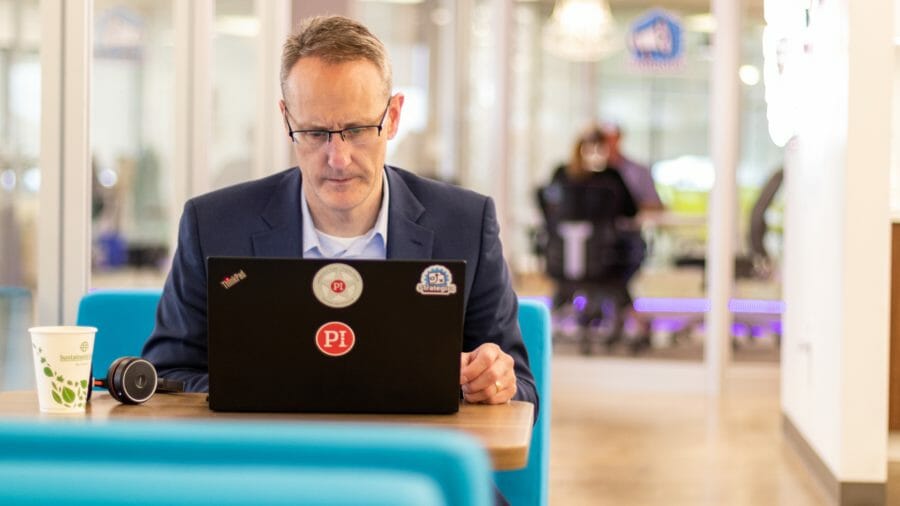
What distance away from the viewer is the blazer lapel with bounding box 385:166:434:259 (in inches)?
90.9

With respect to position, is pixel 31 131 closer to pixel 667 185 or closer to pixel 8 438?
pixel 8 438

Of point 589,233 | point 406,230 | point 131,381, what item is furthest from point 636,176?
point 131,381

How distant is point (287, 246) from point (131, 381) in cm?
48

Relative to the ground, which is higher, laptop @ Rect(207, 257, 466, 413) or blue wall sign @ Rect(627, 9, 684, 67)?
blue wall sign @ Rect(627, 9, 684, 67)

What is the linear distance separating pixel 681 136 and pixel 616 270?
Result: 115 cm

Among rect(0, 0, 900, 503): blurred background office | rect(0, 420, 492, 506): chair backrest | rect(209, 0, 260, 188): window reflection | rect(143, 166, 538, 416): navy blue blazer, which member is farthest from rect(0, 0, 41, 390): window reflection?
rect(0, 420, 492, 506): chair backrest

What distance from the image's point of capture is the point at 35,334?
5.99 ft

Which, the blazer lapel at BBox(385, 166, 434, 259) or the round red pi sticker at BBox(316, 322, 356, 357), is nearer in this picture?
the round red pi sticker at BBox(316, 322, 356, 357)

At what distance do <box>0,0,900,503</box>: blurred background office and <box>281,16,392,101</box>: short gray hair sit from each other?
2.79 ft

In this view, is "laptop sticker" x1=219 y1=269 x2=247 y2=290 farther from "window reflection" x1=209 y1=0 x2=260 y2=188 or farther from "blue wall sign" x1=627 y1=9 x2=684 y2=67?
"blue wall sign" x1=627 y1=9 x2=684 y2=67

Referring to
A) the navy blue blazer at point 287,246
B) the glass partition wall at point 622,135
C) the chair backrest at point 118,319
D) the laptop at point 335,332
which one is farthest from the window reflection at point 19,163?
the glass partition wall at point 622,135

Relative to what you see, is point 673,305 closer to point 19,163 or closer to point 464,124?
point 464,124

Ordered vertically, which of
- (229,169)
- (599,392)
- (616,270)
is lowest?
(599,392)

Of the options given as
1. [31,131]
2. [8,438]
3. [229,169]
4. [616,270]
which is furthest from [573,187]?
[8,438]
